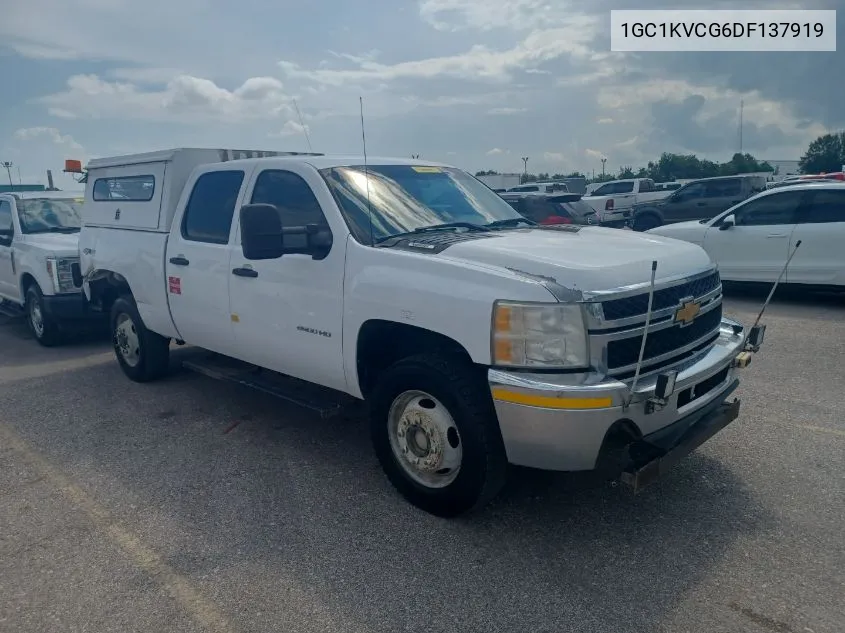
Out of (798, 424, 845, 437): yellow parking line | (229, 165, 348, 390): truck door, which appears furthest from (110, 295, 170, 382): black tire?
(798, 424, 845, 437): yellow parking line

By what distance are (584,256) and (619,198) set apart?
2033cm

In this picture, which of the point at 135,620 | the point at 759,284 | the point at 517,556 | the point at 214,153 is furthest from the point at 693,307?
the point at 759,284

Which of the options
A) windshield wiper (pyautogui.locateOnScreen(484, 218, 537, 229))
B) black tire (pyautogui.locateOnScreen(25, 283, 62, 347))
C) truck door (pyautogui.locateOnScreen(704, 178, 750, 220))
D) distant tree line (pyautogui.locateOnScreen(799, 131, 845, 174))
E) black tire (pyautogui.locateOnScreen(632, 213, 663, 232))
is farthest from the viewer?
distant tree line (pyautogui.locateOnScreen(799, 131, 845, 174))

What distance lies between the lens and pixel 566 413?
3102 mm

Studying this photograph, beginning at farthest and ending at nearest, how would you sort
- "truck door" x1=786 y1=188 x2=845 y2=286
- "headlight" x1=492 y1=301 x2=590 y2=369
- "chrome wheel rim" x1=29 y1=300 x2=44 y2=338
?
"truck door" x1=786 y1=188 x2=845 y2=286 → "chrome wheel rim" x1=29 y1=300 x2=44 y2=338 → "headlight" x1=492 y1=301 x2=590 y2=369

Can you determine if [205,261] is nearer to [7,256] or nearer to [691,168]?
[7,256]

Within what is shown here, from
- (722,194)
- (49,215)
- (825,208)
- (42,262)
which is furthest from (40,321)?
(722,194)

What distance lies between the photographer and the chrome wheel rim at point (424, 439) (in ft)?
12.0

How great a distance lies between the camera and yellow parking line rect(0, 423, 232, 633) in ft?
9.96

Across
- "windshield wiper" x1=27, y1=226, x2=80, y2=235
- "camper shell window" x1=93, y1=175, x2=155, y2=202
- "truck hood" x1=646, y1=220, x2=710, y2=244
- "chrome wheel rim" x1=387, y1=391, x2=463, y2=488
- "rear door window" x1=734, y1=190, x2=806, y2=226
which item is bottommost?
"chrome wheel rim" x1=387, y1=391, x2=463, y2=488

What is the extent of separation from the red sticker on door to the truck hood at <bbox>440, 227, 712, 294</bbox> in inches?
108

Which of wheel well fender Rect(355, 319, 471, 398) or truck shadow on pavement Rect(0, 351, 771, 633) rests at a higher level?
wheel well fender Rect(355, 319, 471, 398)

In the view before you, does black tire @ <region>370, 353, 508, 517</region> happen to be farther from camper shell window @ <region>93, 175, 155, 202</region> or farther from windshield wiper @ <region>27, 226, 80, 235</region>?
windshield wiper @ <region>27, 226, 80, 235</region>

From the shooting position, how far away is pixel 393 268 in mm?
3777
